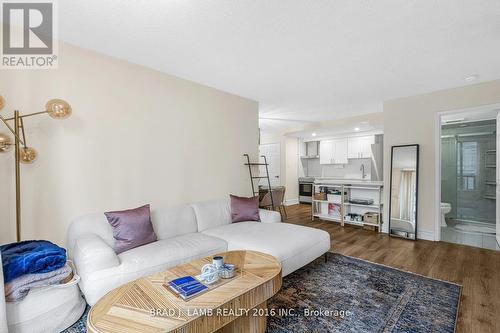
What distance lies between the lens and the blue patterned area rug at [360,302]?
1799mm

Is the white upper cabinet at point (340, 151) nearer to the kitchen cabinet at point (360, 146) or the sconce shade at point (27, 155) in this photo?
the kitchen cabinet at point (360, 146)

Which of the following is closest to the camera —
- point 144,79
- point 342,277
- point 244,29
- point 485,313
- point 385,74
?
point 485,313

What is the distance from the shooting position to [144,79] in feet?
9.79

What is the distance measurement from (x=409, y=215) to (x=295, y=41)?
351 centimetres

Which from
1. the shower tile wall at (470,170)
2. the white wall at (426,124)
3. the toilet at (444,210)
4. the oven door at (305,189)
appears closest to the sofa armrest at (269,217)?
the white wall at (426,124)

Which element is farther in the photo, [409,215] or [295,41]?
[409,215]

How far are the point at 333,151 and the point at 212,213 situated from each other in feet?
14.4

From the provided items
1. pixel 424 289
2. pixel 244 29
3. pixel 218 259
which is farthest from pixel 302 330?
pixel 244 29

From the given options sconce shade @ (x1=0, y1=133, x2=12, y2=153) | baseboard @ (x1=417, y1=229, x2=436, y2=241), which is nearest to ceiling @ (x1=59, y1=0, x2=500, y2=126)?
sconce shade @ (x1=0, y1=133, x2=12, y2=153)

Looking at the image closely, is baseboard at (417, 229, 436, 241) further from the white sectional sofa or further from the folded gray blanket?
the folded gray blanket

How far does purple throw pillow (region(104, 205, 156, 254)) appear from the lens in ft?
7.62

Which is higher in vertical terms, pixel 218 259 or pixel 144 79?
pixel 144 79

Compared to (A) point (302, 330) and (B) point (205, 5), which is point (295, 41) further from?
(A) point (302, 330)

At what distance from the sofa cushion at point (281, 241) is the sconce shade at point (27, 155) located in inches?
74.0
